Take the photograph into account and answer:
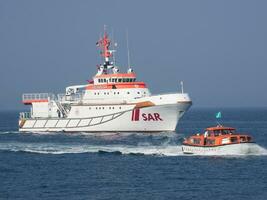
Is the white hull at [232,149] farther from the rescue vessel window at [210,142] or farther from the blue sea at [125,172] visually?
the blue sea at [125,172]

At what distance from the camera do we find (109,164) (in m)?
60.6

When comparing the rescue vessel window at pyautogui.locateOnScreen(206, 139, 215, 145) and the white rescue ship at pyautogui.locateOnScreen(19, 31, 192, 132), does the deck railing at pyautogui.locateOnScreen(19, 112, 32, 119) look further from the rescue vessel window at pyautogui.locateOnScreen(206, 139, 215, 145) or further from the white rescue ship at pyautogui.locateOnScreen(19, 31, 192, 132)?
the rescue vessel window at pyautogui.locateOnScreen(206, 139, 215, 145)

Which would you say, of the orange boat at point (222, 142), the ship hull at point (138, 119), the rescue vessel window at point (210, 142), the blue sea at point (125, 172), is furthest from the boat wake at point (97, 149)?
the ship hull at point (138, 119)

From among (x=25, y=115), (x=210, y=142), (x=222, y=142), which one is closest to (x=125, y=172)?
(x=210, y=142)

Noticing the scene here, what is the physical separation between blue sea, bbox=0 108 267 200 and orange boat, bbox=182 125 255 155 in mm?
806

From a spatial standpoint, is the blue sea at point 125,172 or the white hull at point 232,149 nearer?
the blue sea at point 125,172

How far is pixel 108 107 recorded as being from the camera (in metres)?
96.2

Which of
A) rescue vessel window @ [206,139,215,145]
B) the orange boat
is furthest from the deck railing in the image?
rescue vessel window @ [206,139,215,145]

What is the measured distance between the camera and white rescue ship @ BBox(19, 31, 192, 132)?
94000mm

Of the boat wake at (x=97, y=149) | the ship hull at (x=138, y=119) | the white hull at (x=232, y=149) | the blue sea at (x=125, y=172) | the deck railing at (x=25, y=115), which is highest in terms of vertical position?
the deck railing at (x=25, y=115)

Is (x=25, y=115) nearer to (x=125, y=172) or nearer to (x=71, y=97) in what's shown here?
(x=71, y=97)

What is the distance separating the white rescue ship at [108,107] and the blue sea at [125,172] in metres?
14.1

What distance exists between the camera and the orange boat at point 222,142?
6025 centimetres

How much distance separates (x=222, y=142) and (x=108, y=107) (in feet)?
123
